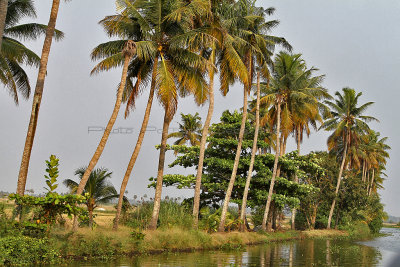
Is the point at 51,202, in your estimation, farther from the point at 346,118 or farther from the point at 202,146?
the point at 346,118

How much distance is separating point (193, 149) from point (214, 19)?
9.82 metres

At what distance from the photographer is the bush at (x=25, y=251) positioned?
43.0 ft

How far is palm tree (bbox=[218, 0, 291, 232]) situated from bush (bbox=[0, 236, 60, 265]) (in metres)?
14.8

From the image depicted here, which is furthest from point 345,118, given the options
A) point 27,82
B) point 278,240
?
point 27,82

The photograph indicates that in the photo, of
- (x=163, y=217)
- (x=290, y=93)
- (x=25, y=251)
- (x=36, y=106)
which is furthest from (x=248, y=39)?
(x=25, y=251)

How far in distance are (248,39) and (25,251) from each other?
22290 millimetres

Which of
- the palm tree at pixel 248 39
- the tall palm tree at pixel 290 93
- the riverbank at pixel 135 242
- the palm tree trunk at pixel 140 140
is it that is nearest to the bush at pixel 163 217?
the riverbank at pixel 135 242

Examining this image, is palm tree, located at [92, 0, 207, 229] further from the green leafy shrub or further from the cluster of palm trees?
the green leafy shrub

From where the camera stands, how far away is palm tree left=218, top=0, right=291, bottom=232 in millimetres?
28859

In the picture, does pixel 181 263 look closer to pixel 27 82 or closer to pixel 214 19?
pixel 27 82

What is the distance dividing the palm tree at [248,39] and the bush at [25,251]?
48.4ft

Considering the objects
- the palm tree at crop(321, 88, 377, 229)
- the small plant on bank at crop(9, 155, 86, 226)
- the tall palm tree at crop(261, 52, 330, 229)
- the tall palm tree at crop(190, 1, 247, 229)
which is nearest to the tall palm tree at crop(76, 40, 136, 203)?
the small plant on bank at crop(9, 155, 86, 226)

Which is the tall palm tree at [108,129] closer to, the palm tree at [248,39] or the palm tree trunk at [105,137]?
the palm tree trunk at [105,137]

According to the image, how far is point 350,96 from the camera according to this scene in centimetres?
4869
